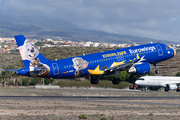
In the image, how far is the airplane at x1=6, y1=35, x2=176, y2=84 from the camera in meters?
50.3

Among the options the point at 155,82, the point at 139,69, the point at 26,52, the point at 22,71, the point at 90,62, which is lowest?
the point at 155,82

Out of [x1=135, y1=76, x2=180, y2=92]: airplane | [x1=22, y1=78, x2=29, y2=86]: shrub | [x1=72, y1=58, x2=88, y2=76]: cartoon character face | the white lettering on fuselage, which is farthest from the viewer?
[x1=22, y1=78, x2=29, y2=86]: shrub

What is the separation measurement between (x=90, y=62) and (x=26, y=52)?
10.9m

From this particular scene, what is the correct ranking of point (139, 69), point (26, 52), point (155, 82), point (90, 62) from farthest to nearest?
point (155, 82) < point (139, 69) < point (90, 62) < point (26, 52)

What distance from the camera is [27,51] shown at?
5066cm

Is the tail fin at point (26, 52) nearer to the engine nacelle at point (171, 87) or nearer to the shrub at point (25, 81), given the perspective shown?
the engine nacelle at point (171, 87)

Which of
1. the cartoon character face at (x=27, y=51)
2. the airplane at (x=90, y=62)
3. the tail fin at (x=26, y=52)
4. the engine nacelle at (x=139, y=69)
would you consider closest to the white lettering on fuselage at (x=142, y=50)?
the airplane at (x=90, y=62)

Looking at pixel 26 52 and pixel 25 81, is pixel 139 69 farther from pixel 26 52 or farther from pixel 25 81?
pixel 25 81

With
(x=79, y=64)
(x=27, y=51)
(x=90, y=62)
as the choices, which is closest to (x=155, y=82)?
(x=90, y=62)

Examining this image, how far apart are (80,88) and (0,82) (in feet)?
133

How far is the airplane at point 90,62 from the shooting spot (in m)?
50.3

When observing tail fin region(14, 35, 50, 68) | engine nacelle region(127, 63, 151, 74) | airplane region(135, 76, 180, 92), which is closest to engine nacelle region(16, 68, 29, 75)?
tail fin region(14, 35, 50, 68)

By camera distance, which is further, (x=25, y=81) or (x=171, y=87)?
(x=25, y=81)

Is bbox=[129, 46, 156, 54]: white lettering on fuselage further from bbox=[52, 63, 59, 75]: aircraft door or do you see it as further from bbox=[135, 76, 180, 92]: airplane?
bbox=[135, 76, 180, 92]: airplane
